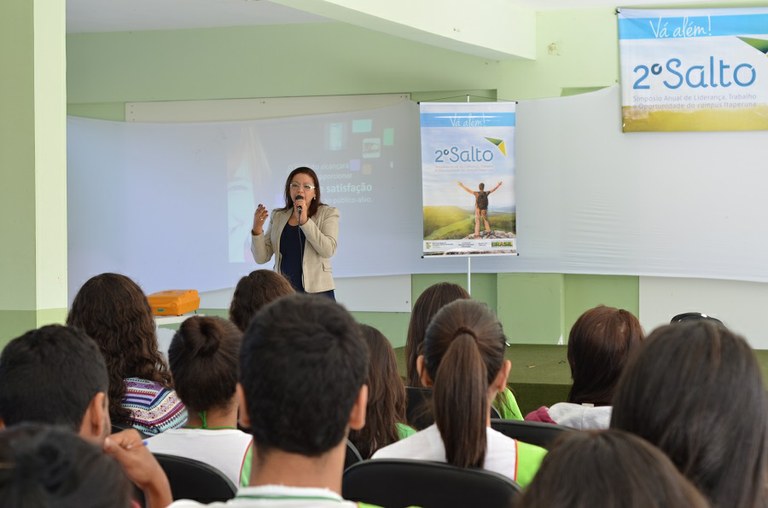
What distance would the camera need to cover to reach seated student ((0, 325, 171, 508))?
1366mm

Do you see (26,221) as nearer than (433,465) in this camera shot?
No

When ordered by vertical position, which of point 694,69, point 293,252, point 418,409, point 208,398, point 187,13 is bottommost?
point 418,409

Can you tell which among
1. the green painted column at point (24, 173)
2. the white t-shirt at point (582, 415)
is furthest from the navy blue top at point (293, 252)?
the white t-shirt at point (582, 415)

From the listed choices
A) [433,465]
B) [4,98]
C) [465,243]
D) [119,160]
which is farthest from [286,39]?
[433,465]

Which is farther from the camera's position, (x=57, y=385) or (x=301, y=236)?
(x=301, y=236)

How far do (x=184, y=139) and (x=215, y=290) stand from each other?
49.8 inches

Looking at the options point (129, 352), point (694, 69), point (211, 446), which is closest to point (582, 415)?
point (211, 446)

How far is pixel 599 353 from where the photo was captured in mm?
2320

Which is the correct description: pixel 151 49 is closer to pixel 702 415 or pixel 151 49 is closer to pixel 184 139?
pixel 184 139

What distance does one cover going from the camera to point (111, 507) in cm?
74

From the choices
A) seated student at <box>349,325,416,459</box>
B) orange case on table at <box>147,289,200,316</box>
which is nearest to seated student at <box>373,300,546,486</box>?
seated student at <box>349,325,416,459</box>

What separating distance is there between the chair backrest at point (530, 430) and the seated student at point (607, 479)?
115 cm

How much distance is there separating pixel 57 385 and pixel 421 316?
1476 mm

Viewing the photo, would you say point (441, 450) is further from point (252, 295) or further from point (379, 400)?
point (252, 295)
